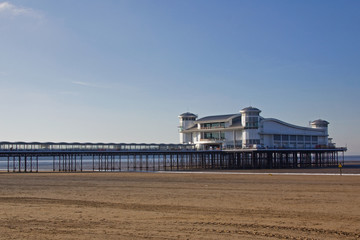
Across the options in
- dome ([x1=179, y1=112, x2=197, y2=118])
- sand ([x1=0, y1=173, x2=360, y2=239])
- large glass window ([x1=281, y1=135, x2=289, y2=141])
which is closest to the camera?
sand ([x1=0, y1=173, x2=360, y2=239])

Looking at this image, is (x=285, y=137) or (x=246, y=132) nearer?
(x=246, y=132)

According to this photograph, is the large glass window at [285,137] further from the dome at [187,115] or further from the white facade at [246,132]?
the dome at [187,115]

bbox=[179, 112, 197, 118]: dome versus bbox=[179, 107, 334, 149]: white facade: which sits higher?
bbox=[179, 112, 197, 118]: dome

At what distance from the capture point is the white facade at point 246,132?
59.9 metres

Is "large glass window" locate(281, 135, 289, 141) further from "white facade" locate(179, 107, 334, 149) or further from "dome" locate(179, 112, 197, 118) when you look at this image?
"dome" locate(179, 112, 197, 118)

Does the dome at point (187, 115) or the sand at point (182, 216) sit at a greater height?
the dome at point (187, 115)

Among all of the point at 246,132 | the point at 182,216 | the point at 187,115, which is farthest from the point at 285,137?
the point at 182,216

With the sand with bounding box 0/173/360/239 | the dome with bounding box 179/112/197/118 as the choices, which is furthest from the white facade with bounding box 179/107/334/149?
the sand with bounding box 0/173/360/239

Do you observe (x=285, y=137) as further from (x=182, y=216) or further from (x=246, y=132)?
(x=182, y=216)

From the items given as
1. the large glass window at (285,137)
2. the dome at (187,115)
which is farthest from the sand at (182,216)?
the dome at (187,115)

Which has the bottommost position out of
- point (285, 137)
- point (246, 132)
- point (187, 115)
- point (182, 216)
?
point (182, 216)

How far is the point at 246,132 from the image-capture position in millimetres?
60000

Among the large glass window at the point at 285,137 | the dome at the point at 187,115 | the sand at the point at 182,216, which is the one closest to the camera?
the sand at the point at 182,216

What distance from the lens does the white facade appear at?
59.9m
